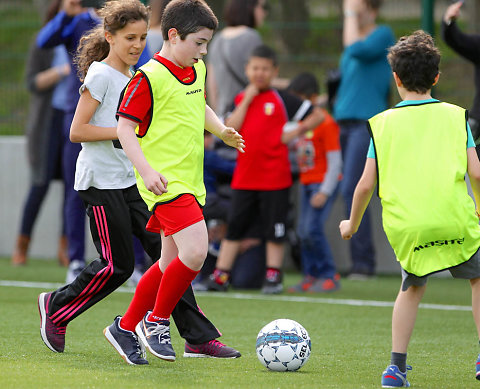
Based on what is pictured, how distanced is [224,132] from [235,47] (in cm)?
418

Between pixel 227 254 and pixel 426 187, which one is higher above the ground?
pixel 426 187

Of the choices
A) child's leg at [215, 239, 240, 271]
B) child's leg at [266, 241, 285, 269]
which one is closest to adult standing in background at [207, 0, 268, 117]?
child's leg at [215, 239, 240, 271]

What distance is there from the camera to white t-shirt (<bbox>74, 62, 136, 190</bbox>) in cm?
492

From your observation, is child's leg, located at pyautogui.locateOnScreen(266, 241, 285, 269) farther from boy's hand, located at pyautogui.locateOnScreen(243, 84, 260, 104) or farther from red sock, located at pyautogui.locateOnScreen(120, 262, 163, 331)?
red sock, located at pyautogui.locateOnScreen(120, 262, 163, 331)

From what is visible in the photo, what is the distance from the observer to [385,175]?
4.16 m

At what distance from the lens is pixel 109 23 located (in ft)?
16.4

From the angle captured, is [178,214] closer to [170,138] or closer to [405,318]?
[170,138]

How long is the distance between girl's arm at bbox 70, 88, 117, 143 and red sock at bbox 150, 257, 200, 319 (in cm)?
75

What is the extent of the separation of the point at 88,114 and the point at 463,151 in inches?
72.3

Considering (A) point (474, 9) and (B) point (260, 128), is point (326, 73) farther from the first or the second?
(B) point (260, 128)

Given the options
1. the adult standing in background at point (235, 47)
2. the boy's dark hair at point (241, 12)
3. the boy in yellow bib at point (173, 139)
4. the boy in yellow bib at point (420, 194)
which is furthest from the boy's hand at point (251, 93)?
the boy in yellow bib at point (420, 194)

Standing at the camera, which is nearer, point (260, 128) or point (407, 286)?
point (407, 286)

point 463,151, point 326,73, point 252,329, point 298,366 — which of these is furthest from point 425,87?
point 326,73

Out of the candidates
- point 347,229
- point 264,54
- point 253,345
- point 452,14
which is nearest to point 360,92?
point 264,54
